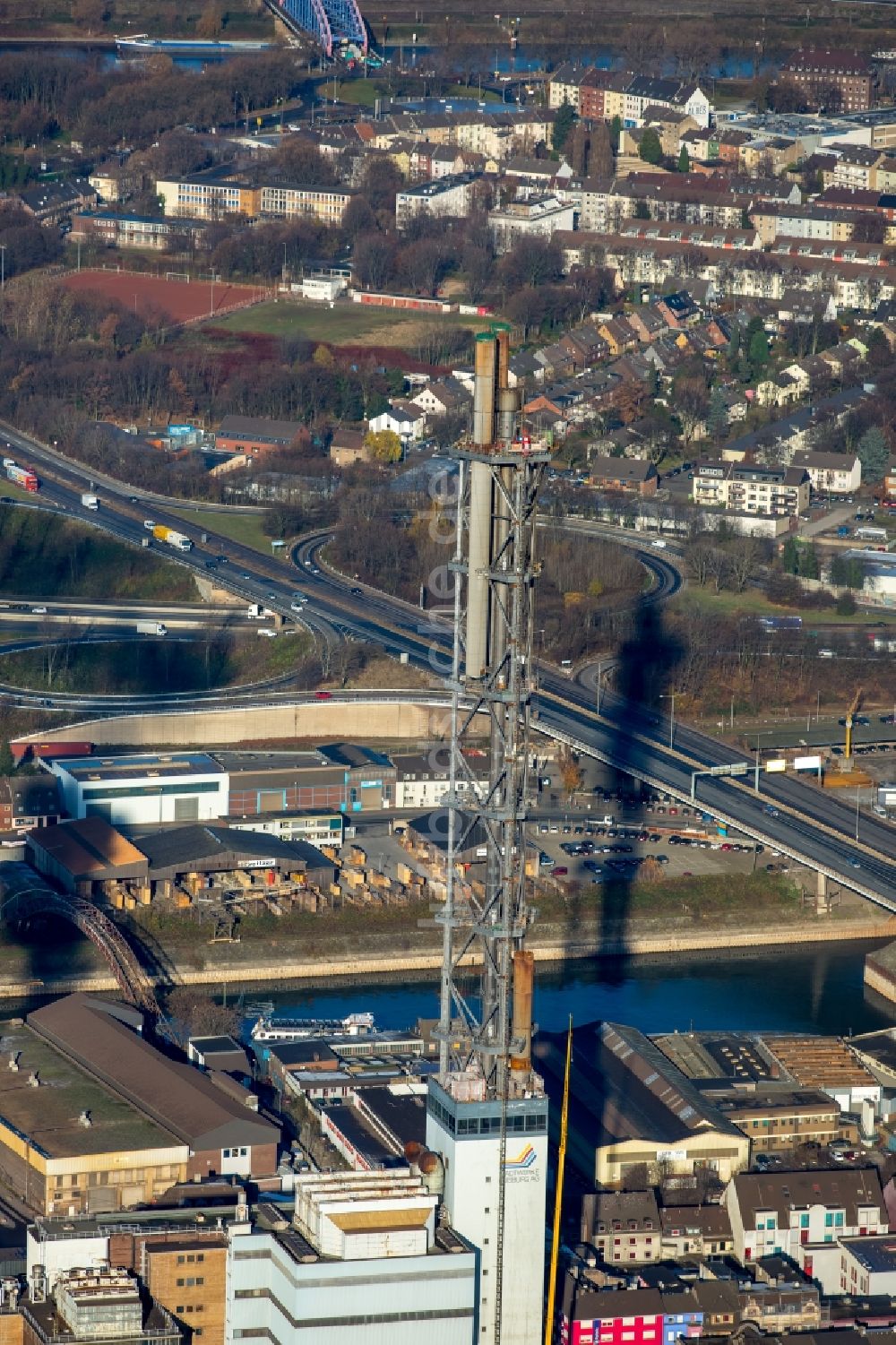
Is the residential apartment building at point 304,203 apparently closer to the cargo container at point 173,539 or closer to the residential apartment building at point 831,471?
the residential apartment building at point 831,471

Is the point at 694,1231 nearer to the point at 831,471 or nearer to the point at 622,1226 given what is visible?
the point at 622,1226

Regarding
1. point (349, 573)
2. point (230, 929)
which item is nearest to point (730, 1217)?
point (230, 929)

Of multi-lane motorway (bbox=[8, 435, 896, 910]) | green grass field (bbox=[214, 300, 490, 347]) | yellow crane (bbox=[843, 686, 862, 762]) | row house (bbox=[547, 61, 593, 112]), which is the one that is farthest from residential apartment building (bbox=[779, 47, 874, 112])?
yellow crane (bbox=[843, 686, 862, 762])

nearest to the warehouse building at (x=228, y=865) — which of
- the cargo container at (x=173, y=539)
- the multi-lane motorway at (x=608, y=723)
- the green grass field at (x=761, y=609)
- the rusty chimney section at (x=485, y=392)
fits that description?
the multi-lane motorway at (x=608, y=723)

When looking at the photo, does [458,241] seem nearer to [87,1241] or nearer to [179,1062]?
[179,1062]

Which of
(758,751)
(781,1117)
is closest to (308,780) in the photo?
(758,751)

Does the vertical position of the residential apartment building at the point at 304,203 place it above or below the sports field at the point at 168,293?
above
